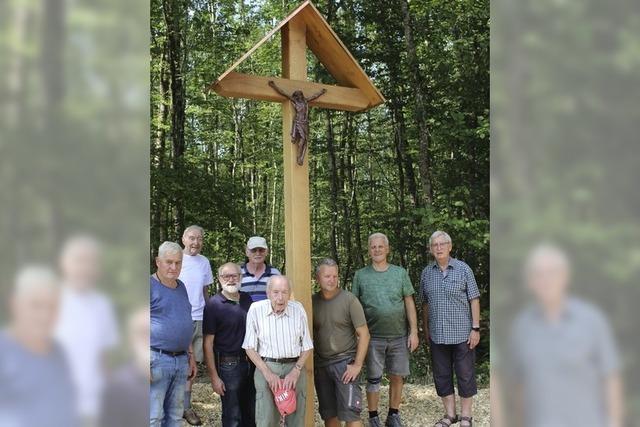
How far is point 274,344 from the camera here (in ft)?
13.2

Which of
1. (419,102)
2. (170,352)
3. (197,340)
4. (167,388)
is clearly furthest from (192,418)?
(419,102)

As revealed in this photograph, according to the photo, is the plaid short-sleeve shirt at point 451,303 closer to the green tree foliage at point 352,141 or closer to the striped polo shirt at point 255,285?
the striped polo shirt at point 255,285

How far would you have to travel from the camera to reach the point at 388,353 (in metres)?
5.10

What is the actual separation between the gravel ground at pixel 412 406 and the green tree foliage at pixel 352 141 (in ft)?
9.71

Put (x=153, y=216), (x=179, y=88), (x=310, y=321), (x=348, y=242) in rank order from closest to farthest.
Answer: (x=310, y=321)
(x=153, y=216)
(x=179, y=88)
(x=348, y=242)

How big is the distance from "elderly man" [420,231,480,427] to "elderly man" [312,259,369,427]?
884 millimetres

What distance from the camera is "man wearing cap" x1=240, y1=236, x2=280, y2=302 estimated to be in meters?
4.74

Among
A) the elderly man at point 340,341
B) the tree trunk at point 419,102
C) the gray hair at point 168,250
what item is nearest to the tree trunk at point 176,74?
the tree trunk at point 419,102
